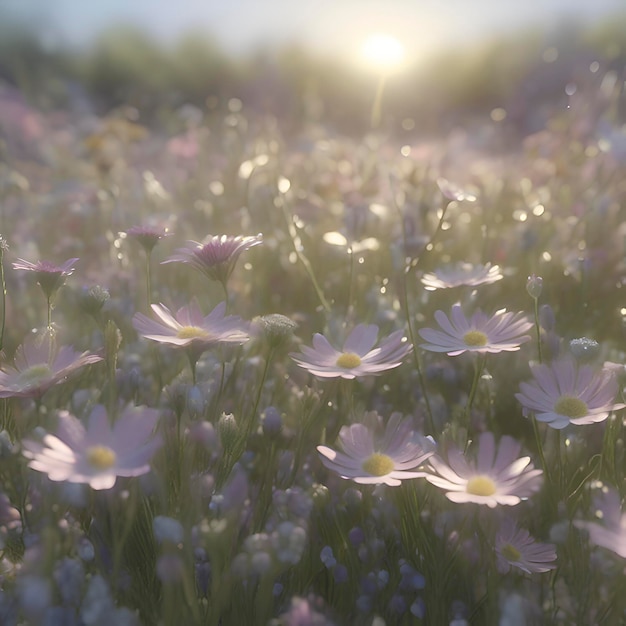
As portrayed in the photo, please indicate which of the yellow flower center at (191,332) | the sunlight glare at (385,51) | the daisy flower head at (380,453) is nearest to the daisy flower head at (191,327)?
the yellow flower center at (191,332)

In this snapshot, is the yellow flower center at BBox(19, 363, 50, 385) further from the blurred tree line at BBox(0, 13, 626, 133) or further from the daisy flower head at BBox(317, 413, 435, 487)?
the blurred tree line at BBox(0, 13, 626, 133)

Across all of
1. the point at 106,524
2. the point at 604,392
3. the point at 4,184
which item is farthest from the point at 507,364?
the point at 4,184

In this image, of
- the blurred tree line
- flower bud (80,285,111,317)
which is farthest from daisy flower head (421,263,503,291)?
the blurred tree line

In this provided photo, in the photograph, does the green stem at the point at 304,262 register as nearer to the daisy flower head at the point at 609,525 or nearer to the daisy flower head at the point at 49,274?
the daisy flower head at the point at 49,274

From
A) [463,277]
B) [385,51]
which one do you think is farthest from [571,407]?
[385,51]

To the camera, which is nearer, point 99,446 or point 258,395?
point 99,446

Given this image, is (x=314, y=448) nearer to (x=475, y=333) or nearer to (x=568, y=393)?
(x=475, y=333)
